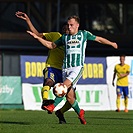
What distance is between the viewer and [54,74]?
44.1ft

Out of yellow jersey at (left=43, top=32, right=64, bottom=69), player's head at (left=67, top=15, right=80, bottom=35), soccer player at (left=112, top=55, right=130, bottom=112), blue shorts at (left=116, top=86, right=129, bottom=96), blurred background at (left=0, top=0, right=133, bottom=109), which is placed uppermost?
blurred background at (left=0, top=0, right=133, bottom=109)

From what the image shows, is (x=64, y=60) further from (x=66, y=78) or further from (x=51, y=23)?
(x=51, y=23)

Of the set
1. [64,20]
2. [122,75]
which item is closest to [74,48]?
[122,75]

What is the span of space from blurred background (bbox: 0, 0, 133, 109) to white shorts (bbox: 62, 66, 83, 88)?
66.1 feet

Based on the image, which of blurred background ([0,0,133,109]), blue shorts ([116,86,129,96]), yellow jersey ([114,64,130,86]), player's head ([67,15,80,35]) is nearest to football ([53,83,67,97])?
player's head ([67,15,80,35])

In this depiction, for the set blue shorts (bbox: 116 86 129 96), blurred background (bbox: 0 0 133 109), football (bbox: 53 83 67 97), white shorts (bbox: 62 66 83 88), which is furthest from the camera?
blurred background (bbox: 0 0 133 109)

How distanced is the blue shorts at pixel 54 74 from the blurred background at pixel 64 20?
19.2 meters

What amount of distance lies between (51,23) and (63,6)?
4.07 ft

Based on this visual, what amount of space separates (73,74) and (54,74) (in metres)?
1.06

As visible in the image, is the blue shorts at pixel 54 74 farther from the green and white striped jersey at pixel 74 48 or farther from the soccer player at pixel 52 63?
the green and white striped jersey at pixel 74 48

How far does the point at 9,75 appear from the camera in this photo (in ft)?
83.6

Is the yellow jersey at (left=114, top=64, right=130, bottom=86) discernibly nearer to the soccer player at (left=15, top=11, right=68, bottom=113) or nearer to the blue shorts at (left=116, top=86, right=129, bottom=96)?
the blue shorts at (left=116, top=86, right=129, bottom=96)

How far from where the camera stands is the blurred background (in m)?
34.3

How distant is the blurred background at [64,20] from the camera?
3434 centimetres
